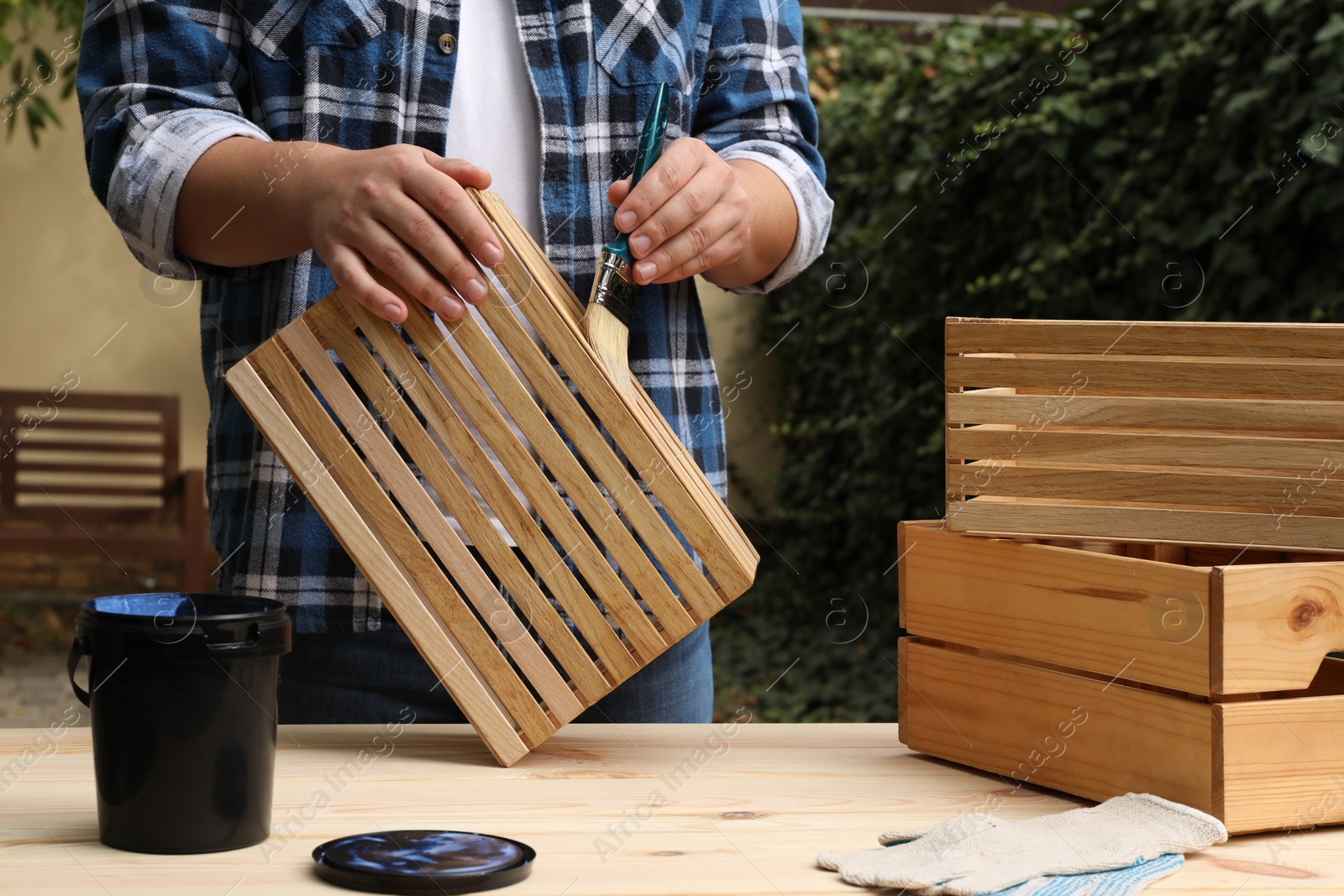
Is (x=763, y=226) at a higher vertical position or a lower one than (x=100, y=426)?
higher

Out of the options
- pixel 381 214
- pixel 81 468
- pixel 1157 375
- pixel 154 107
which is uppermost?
pixel 154 107

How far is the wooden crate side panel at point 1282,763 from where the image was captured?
893 mm

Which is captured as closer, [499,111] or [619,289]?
[619,289]

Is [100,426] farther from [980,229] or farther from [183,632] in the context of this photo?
[183,632]

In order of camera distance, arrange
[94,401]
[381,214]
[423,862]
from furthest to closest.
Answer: [94,401]
[381,214]
[423,862]

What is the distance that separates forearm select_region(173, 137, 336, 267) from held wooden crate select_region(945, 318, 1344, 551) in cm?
56

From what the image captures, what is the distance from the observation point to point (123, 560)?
217 inches

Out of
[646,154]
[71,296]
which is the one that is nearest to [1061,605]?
[646,154]

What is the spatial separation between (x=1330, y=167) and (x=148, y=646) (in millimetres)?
2208

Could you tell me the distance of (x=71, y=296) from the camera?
560cm

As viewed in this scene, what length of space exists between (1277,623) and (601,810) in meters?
0.51

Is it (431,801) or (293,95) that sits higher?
(293,95)

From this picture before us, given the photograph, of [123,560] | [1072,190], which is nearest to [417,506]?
[1072,190]

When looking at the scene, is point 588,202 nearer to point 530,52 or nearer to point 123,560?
point 530,52
